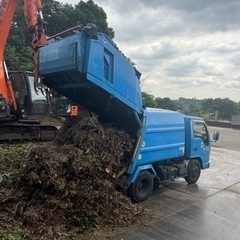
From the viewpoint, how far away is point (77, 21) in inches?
1011

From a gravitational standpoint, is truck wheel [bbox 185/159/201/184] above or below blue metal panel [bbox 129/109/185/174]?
below

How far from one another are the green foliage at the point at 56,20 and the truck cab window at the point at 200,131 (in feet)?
50.4

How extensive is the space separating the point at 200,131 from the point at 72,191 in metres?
4.98

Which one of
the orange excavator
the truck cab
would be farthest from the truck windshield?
the truck cab

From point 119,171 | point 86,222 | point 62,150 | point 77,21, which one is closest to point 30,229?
point 86,222

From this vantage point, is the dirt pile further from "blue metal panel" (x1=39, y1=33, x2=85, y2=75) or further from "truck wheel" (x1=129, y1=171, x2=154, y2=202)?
"blue metal panel" (x1=39, y1=33, x2=85, y2=75)

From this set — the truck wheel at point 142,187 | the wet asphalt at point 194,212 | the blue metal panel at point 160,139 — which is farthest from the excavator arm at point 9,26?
the wet asphalt at point 194,212

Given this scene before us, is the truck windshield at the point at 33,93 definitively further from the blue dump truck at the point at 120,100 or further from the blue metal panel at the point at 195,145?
the blue metal panel at the point at 195,145

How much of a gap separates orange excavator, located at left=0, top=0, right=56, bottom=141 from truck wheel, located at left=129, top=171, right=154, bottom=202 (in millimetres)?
5284

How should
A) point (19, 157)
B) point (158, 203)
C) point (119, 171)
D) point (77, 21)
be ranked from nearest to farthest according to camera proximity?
point (119, 171)
point (158, 203)
point (19, 157)
point (77, 21)

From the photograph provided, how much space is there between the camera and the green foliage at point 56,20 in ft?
74.1

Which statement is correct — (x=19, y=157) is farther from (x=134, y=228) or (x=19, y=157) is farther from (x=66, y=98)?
(x=134, y=228)

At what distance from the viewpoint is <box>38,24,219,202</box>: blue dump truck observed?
207 inches

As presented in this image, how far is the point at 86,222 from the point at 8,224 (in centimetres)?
123
